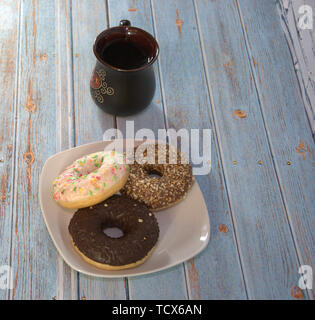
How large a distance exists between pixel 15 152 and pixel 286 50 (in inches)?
35.0

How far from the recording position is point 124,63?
113 centimetres

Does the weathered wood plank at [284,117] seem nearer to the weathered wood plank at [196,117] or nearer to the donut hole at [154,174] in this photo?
the weathered wood plank at [196,117]

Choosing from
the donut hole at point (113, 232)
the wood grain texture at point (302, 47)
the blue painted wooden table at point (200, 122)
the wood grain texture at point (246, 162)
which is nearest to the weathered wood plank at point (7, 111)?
the blue painted wooden table at point (200, 122)

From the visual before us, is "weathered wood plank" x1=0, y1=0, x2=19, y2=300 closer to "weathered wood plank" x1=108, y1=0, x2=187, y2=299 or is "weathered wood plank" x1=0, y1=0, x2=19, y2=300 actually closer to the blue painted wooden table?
the blue painted wooden table

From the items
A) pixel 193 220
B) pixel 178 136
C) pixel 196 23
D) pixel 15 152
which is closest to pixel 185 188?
pixel 193 220

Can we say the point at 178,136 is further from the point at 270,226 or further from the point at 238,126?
the point at 270,226

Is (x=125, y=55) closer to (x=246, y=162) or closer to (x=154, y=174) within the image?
(x=154, y=174)

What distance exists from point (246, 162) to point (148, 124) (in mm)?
286

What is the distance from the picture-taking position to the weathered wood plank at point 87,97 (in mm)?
999

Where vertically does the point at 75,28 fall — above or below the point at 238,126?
above

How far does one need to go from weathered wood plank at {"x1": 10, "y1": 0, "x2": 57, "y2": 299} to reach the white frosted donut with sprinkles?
0.41 feet

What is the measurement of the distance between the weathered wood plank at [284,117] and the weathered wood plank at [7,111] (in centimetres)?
69

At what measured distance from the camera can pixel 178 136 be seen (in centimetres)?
124

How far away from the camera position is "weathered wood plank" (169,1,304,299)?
1064mm
